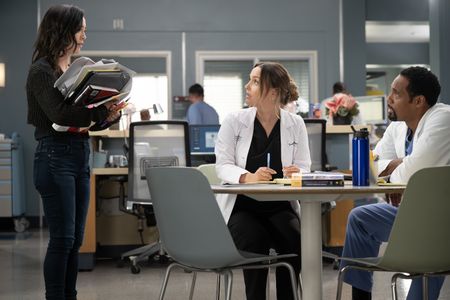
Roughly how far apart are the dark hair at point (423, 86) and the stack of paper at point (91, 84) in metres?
1.19

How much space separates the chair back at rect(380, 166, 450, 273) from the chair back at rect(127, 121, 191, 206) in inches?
136

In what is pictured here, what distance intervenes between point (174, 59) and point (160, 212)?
784 centimetres

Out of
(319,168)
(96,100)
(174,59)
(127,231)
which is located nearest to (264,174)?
(96,100)

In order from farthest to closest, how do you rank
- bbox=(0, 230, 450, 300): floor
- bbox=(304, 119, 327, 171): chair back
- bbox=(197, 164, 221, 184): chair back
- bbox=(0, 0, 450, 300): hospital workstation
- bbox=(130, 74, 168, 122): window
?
1. bbox=(130, 74, 168, 122): window
2. bbox=(304, 119, 327, 171): chair back
3. bbox=(0, 230, 450, 300): floor
4. bbox=(197, 164, 221, 184): chair back
5. bbox=(0, 0, 450, 300): hospital workstation

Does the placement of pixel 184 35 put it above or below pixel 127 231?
above

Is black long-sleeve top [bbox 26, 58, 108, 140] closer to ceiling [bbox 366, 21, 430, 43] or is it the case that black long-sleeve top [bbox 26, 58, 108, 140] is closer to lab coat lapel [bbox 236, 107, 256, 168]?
lab coat lapel [bbox 236, 107, 256, 168]

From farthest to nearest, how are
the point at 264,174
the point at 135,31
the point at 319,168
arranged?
1. the point at 135,31
2. the point at 319,168
3. the point at 264,174

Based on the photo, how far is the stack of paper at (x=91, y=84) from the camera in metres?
3.15

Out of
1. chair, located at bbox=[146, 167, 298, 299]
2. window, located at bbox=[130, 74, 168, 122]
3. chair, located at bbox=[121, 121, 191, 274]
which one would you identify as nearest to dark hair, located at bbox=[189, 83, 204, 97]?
window, located at bbox=[130, 74, 168, 122]

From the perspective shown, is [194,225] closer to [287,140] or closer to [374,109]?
[287,140]

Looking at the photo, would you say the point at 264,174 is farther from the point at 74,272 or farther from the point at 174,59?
the point at 174,59

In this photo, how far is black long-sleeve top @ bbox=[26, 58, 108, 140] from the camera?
3.15 metres

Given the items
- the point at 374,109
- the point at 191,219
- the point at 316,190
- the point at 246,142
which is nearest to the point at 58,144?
the point at 191,219

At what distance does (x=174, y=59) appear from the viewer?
34.6ft
